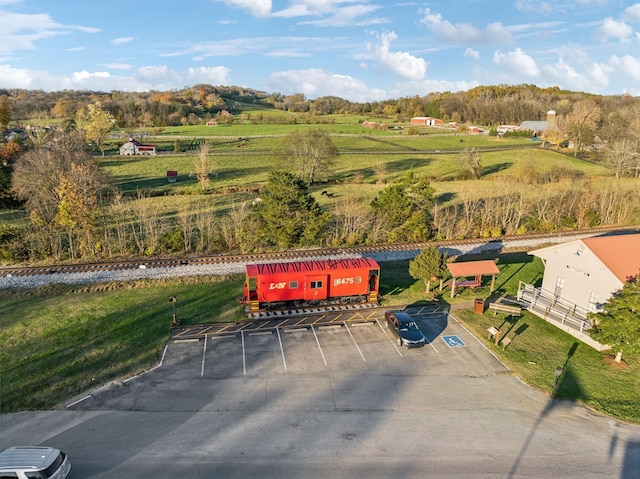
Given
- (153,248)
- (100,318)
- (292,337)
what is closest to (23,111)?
(153,248)

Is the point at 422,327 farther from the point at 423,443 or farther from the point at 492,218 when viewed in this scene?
the point at 492,218

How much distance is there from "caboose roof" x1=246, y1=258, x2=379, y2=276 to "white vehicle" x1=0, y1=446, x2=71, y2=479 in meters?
13.4

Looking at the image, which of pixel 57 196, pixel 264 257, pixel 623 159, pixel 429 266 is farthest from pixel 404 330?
pixel 623 159

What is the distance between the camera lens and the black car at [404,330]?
73.3 ft

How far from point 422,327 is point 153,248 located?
879 inches

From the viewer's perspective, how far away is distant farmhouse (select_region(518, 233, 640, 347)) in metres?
23.6

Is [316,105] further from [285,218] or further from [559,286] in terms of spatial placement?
[559,286]

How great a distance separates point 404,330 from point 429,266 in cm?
680

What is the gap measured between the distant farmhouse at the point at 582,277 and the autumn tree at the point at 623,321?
4.75ft

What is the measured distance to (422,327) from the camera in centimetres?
2505

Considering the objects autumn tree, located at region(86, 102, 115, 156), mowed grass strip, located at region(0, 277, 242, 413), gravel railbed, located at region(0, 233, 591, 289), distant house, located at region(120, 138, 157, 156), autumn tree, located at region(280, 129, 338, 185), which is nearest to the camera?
mowed grass strip, located at region(0, 277, 242, 413)

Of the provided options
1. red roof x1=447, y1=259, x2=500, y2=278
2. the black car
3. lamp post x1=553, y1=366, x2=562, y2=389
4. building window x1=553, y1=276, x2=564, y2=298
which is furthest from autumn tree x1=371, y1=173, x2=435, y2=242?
lamp post x1=553, y1=366, x2=562, y2=389

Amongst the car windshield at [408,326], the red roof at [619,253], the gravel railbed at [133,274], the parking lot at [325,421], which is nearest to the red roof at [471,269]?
the red roof at [619,253]

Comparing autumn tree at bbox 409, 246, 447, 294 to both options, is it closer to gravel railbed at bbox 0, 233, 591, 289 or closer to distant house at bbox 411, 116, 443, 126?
gravel railbed at bbox 0, 233, 591, 289
